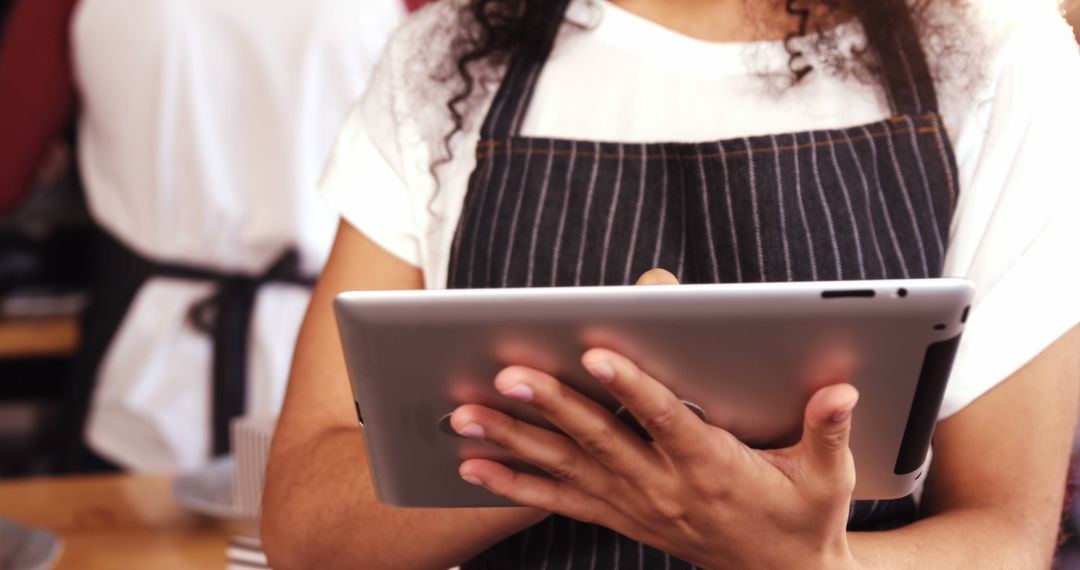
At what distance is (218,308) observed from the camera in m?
2.25

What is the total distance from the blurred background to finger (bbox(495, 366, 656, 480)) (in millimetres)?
2099

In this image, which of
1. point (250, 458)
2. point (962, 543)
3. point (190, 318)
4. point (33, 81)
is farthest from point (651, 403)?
point (33, 81)

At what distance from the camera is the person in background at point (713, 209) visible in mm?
920

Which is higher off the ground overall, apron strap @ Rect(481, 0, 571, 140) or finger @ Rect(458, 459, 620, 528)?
apron strap @ Rect(481, 0, 571, 140)

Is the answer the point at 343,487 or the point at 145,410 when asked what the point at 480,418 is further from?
the point at 145,410

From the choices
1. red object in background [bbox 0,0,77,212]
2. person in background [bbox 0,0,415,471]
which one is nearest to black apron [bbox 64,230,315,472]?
person in background [bbox 0,0,415,471]

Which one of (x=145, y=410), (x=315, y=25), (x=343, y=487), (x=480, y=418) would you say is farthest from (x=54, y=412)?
(x=480, y=418)

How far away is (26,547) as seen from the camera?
131 centimetres

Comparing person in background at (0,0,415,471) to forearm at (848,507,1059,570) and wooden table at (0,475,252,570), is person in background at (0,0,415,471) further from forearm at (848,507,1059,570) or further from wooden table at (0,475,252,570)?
forearm at (848,507,1059,570)

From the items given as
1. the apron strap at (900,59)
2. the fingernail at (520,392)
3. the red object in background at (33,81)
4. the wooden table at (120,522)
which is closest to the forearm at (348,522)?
the fingernail at (520,392)

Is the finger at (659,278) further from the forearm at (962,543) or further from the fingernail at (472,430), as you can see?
the forearm at (962,543)

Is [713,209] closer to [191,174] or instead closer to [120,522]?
[120,522]

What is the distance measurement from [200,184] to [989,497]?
168cm

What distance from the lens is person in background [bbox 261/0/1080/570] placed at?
0.92 meters
